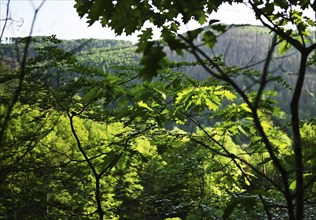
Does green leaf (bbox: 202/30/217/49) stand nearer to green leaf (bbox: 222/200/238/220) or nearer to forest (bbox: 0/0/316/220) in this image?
forest (bbox: 0/0/316/220)

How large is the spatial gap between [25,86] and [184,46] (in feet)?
14.2

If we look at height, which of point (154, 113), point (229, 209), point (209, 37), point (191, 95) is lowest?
point (229, 209)

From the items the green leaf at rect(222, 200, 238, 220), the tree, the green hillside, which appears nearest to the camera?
the tree

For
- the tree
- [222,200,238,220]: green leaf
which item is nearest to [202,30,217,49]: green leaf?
the tree

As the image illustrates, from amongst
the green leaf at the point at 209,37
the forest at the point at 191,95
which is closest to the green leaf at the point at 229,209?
the forest at the point at 191,95

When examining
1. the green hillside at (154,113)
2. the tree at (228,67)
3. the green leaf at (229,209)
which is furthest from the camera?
the green hillside at (154,113)

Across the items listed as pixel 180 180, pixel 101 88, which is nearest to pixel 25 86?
pixel 101 88

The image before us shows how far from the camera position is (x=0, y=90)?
6172mm

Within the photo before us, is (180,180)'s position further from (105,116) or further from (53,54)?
(53,54)

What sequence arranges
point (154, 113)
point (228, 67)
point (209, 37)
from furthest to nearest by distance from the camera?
point (154, 113) < point (228, 67) < point (209, 37)

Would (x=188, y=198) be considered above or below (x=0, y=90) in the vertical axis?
below

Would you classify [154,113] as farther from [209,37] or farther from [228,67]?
[209,37]

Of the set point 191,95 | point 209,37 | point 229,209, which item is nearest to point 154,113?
point 191,95

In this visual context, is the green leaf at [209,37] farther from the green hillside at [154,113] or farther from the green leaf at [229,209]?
the green leaf at [229,209]
